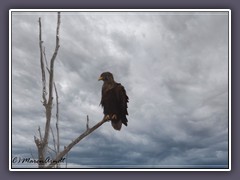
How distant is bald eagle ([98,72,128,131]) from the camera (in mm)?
3311

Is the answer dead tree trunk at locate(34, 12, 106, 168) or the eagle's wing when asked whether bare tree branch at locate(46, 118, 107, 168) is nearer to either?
dead tree trunk at locate(34, 12, 106, 168)

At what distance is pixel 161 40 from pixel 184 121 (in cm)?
79

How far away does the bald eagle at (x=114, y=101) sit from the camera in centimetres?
331

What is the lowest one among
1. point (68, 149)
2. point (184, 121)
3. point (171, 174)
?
point (171, 174)

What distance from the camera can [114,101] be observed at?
3365mm

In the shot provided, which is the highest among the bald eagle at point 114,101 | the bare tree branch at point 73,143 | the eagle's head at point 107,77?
the eagle's head at point 107,77

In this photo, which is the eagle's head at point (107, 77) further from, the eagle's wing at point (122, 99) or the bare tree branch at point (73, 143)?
Result: the bare tree branch at point (73, 143)

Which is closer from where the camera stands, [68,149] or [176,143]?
[68,149]

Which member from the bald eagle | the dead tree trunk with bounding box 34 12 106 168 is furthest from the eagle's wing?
the dead tree trunk with bounding box 34 12 106 168

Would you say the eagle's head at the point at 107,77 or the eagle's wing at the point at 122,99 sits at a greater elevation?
the eagle's head at the point at 107,77

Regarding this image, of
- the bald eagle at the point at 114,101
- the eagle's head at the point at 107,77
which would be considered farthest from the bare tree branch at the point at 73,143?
the eagle's head at the point at 107,77
